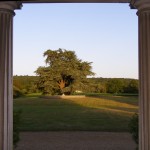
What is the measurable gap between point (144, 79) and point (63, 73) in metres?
25.0

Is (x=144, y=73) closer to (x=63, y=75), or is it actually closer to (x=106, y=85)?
(x=63, y=75)

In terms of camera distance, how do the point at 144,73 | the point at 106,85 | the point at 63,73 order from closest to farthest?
the point at 144,73, the point at 63,73, the point at 106,85

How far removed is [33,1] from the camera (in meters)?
3.99

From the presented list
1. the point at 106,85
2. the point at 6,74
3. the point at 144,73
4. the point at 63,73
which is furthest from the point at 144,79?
the point at 106,85

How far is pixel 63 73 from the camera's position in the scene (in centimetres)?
2862

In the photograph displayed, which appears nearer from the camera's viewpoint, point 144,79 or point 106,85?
point 144,79

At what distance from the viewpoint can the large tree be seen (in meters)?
28.5

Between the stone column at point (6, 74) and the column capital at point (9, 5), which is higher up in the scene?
the column capital at point (9, 5)

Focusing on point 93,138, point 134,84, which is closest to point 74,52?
point 134,84

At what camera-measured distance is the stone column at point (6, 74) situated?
3668 mm

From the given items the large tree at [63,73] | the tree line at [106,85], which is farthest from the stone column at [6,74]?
the tree line at [106,85]

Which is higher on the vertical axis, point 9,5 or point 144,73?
point 9,5

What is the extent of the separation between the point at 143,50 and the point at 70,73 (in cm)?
2479

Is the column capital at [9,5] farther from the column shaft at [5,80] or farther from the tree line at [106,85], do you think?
the tree line at [106,85]
